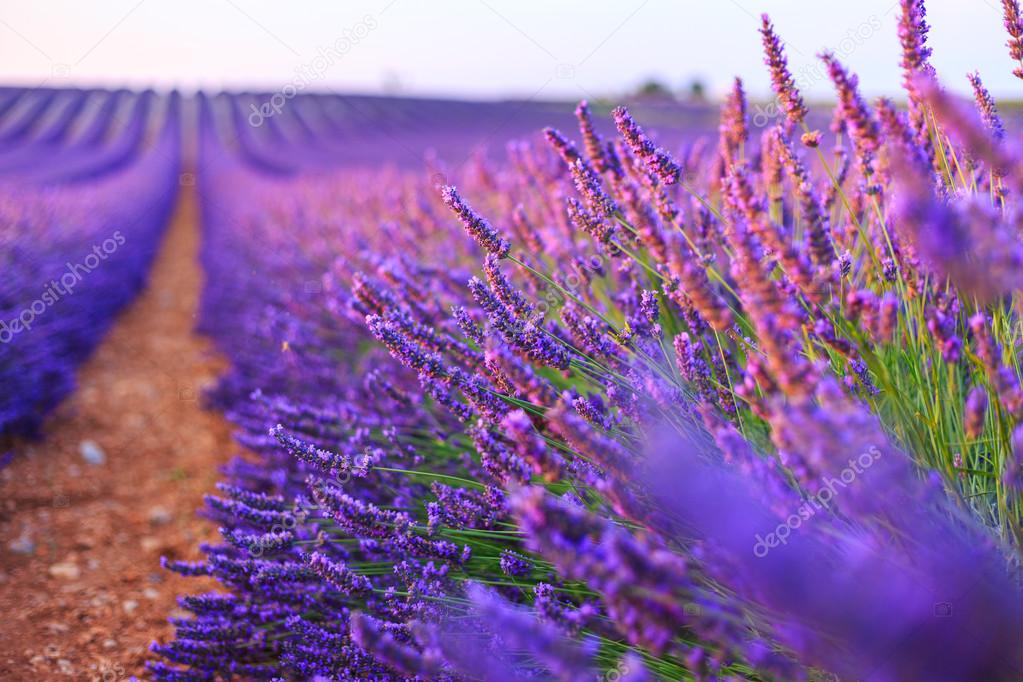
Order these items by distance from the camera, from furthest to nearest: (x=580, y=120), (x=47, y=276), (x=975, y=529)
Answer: (x=47, y=276) < (x=580, y=120) < (x=975, y=529)

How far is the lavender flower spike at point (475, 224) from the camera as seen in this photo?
4.66 ft

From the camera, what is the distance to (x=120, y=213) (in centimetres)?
830

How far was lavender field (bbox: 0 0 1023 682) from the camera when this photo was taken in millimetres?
819

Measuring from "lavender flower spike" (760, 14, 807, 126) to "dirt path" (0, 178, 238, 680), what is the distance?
2000 millimetres

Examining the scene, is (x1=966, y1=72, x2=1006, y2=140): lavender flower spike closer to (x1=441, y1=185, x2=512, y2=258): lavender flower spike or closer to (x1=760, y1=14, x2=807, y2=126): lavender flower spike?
(x1=760, y1=14, x2=807, y2=126): lavender flower spike

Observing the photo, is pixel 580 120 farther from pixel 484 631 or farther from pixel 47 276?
pixel 47 276

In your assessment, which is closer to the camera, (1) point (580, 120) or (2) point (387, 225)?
(1) point (580, 120)

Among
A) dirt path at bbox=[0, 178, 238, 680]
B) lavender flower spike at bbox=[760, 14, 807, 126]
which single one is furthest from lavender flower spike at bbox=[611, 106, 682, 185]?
dirt path at bbox=[0, 178, 238, 680]

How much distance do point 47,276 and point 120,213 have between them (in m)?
4.66

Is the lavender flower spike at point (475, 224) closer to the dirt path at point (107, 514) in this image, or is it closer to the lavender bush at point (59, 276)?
the dirt path at point (107, 514)

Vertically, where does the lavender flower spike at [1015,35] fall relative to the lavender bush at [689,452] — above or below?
above

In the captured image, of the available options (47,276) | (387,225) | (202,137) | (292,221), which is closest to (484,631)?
(387,225)

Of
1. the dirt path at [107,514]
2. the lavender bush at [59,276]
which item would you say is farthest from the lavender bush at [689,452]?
the lavender bush at [59,276]

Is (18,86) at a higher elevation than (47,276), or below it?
higher
